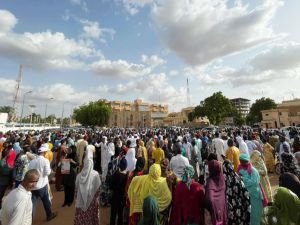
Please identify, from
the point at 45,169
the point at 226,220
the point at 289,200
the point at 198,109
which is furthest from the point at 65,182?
the point at 198,109

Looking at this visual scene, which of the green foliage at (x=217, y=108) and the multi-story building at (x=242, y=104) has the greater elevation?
the multi-story building at (x=242, y=104)

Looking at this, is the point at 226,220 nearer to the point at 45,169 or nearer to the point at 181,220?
the point at 181,220

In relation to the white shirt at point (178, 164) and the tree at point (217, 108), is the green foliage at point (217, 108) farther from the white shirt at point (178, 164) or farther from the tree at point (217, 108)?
the white shirt at point (178, 164)

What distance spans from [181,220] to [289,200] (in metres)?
1.44

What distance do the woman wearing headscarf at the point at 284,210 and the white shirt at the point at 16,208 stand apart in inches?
115

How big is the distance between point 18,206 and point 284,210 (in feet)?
10.2

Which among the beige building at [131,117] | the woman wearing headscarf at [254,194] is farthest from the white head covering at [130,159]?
the beige building at [131,117]

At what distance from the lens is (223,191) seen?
3.21 meters

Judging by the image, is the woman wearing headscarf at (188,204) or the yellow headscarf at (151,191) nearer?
the woman wearing headscarf at (188,204)

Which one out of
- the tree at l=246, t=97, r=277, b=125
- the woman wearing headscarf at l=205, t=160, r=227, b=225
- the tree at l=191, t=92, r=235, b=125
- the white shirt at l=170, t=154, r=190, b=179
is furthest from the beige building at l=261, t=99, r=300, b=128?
the woman wearing headscarf at l=205, t=160, r=227, b=225

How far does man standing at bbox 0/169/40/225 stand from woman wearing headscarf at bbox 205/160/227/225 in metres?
2.43

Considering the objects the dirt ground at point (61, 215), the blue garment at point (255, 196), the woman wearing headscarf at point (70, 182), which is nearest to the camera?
the blue garment at point (255, 196)

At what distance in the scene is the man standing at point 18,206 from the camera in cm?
257

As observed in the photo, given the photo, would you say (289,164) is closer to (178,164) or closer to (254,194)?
(254,194)
